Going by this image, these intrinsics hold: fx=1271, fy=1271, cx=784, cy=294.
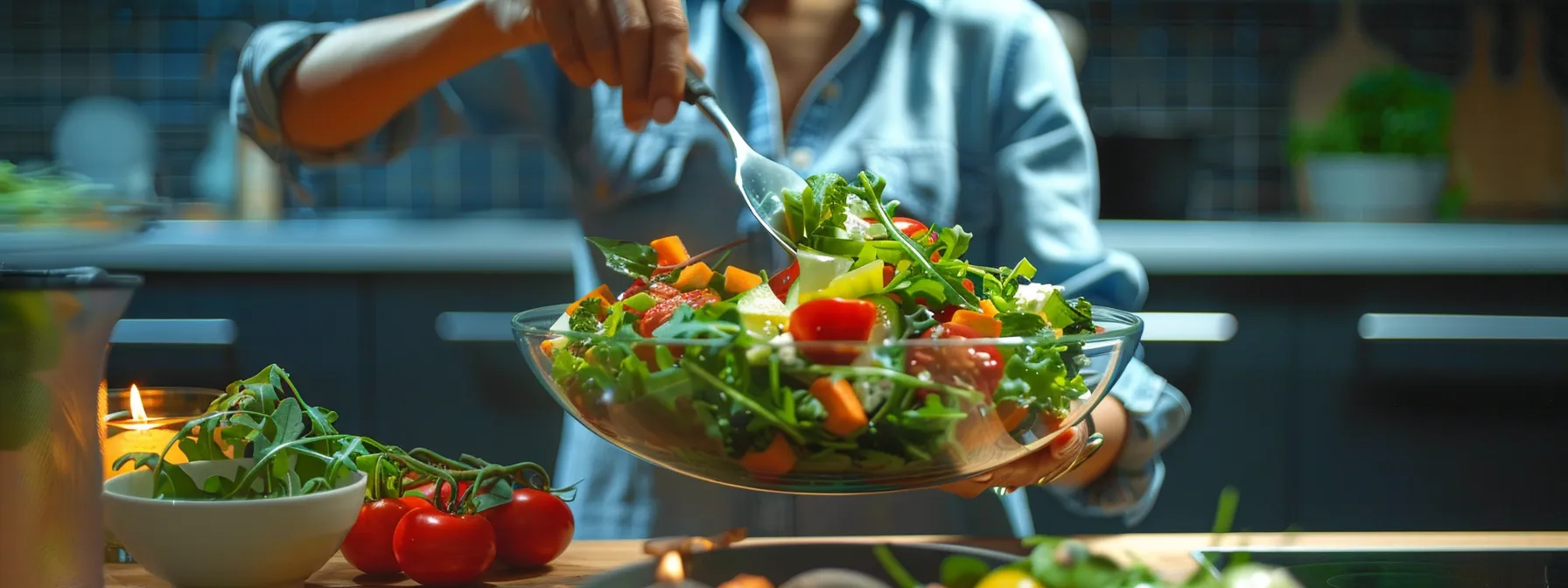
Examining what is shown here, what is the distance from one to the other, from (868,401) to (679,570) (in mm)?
130

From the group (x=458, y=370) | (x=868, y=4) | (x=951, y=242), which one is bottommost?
(x=458, y=370)

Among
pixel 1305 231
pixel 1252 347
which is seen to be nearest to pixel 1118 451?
pixel 1252 347

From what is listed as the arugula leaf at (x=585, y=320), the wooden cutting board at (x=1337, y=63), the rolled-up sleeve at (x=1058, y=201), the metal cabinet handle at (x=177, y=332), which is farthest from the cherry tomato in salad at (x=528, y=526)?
the wooden cutting board at (x=1337, y=63)

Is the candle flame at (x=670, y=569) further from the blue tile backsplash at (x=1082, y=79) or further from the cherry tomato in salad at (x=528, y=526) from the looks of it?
the blue tile backsplash at (x=1082, y=79)

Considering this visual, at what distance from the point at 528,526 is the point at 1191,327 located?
1.51 meters

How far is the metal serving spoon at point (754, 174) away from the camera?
0.78 m

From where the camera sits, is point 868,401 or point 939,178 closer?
point 868,401

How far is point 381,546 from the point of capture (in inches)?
26.9

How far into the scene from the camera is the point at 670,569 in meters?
0.59

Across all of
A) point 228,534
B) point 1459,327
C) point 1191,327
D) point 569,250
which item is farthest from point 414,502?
point 1459,327

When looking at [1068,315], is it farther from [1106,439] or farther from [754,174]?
[1106,439]

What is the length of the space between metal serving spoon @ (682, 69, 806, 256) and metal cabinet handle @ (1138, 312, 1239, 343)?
1.30 m

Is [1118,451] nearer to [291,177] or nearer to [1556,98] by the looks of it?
[291,177]

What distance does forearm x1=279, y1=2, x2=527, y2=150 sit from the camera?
3.38ft
